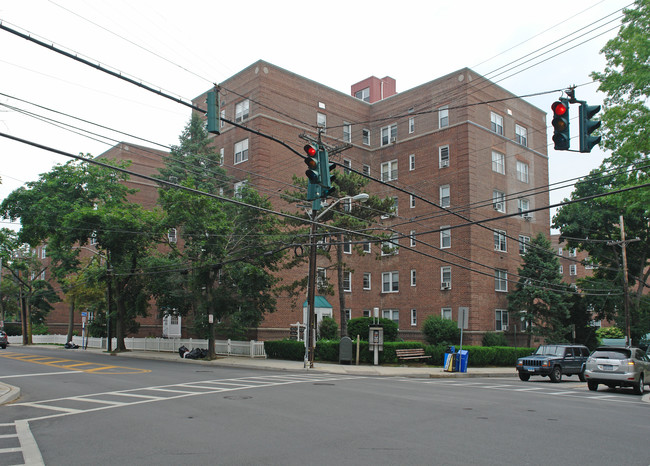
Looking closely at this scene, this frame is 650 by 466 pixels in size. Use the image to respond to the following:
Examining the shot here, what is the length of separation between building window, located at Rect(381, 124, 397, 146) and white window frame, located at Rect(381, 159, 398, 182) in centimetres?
185

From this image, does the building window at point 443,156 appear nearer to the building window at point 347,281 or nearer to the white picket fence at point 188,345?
the building window at point 347,281

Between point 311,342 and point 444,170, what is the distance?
65.8 ft

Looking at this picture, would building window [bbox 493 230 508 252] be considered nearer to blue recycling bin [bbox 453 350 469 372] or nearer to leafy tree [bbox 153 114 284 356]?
blue recycling bin [bbox 453 350 469 372]

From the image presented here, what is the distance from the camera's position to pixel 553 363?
24.3m

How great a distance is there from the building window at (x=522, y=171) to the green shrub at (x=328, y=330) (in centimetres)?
1989

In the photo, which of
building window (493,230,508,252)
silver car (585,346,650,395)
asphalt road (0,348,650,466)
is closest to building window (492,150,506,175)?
building window (493,230,508,252)

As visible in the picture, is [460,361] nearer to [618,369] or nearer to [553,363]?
[553,363]

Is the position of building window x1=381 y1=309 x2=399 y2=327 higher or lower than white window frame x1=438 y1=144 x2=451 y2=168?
lower

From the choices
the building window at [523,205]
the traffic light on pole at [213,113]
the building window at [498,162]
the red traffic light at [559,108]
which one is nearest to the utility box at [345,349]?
the red traffic light at [559,108]

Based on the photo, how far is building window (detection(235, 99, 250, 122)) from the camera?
4172 centimetres

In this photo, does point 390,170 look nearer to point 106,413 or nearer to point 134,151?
point 134,151

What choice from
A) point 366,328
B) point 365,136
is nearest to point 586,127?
point 366,328

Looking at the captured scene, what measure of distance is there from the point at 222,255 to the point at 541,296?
2267cm

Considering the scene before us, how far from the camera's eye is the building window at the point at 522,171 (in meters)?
44.3
